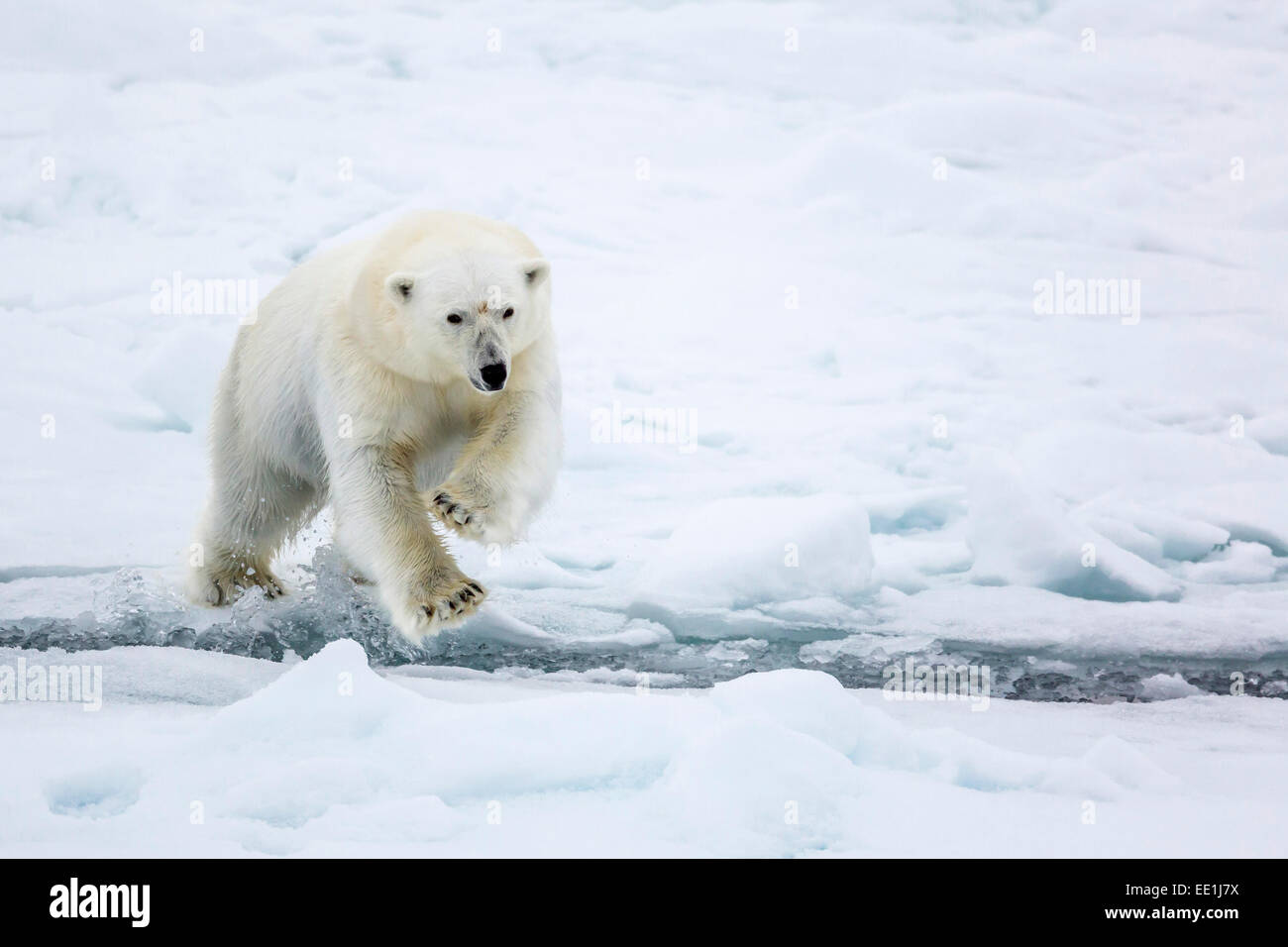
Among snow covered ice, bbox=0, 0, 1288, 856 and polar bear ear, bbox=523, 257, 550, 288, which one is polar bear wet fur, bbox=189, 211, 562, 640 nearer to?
polar bear ear, bbox=523, 257, 550, 288

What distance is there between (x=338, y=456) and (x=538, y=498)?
602 millimetres

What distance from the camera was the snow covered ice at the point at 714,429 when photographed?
2.84 meters

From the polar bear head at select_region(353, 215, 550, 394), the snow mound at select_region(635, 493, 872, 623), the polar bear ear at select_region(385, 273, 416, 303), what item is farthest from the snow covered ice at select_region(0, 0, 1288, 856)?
the polar bear ear at select_region(385, 273, 416, 303)

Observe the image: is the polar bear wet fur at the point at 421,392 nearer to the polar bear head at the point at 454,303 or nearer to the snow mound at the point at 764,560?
the polar bear head at the point at 454,303

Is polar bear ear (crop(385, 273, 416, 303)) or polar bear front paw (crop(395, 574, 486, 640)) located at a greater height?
polar bear ear (crop(385, 273, 416, 303))

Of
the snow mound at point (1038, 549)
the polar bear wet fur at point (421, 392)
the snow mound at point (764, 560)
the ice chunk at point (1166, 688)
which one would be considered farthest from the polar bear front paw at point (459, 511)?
the snow mound at point (1038, 549)

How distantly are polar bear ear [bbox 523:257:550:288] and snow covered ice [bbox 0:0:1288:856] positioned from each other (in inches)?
46.0

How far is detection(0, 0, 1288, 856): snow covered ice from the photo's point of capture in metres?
2.84

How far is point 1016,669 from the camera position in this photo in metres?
4.30

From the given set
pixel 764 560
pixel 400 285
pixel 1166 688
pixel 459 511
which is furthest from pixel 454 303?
pixel 1166 688

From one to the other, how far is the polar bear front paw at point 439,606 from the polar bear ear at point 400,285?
0.80 meters

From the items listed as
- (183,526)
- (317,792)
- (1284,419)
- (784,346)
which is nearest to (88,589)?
(183,526)

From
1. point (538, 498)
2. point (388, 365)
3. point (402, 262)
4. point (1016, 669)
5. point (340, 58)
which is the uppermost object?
point (340, 58)

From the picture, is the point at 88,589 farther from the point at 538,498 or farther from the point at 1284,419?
the point at 1284,419
